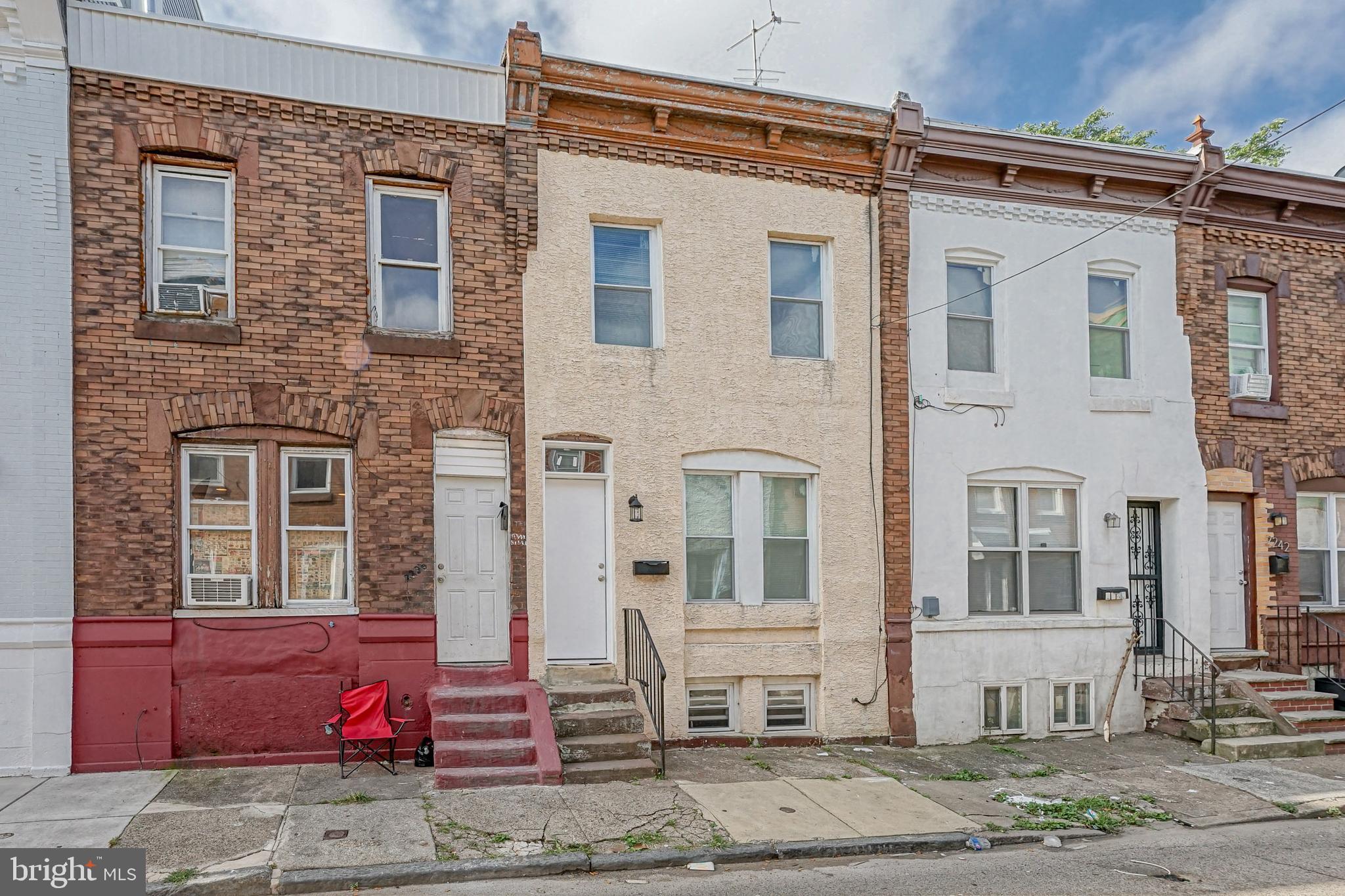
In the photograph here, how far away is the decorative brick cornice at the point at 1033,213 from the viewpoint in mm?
12742

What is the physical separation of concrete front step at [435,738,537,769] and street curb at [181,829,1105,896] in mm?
1946

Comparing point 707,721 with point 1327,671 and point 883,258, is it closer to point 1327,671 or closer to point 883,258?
point 883,258

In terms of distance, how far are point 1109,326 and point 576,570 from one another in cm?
770

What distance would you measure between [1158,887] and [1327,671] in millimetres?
8273

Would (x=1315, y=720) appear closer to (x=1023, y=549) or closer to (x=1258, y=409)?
(x=1023, y=549)

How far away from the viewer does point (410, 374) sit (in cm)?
1058

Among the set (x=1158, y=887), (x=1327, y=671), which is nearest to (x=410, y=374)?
(x=1158, y=887)

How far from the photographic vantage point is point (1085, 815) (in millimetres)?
9117

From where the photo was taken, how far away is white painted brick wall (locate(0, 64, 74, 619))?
368 inches

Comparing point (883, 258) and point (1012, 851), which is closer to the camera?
point (1012, 851)

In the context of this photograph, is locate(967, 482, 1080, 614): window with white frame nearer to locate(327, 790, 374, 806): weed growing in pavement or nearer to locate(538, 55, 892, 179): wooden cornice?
locate(538, 55, 892, 179): wooden cornice

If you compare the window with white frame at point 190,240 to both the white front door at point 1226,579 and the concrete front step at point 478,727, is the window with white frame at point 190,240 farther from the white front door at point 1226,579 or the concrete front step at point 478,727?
the white front door at point 1226,579

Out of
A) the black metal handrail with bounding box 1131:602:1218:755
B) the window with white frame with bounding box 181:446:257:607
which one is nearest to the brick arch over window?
the window with white frame with bounding box 181:446:257:607

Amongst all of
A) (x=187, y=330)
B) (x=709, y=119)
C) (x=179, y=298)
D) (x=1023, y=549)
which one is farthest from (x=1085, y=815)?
(x=179, y=298)
